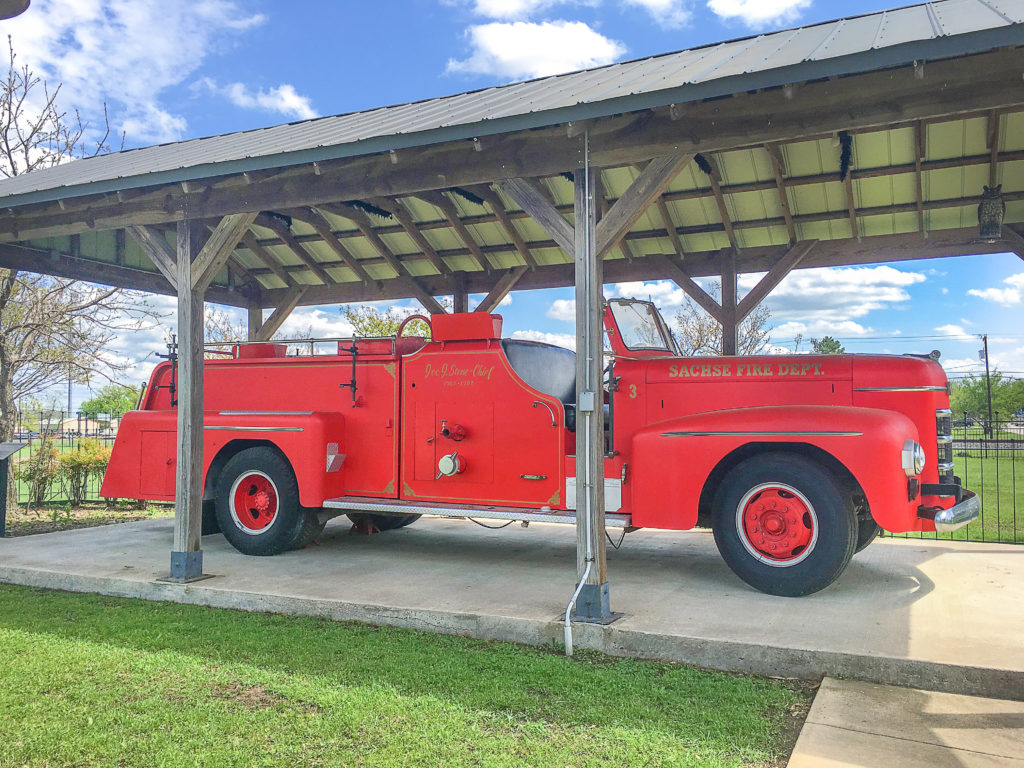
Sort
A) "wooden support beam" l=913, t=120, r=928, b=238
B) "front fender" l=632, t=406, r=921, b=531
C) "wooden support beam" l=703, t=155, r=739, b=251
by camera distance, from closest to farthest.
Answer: "front fender" l=632, t=406, r=921, b=531 → "wooden support beam" l=913, t=120, r=928, b=238 → "wooden support beam" l=703, t=155, r=739, b=251

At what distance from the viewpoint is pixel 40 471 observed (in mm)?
11469

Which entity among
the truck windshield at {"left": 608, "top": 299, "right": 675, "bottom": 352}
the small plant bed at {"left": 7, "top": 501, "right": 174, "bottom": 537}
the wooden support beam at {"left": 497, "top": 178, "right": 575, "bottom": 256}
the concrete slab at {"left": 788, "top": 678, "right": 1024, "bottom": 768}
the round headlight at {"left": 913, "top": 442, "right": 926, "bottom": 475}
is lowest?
the concrete slab at {"left": 788, "top": 678, "right": 1024, "bottom": 768}

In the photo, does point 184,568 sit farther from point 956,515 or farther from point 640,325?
point 956,515

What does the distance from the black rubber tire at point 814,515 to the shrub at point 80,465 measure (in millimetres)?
9605

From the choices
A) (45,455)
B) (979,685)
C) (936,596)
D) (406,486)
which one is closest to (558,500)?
(406,486)

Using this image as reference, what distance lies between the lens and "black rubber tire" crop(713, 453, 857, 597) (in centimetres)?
534

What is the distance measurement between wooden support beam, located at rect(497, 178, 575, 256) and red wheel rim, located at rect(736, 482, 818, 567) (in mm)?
2227

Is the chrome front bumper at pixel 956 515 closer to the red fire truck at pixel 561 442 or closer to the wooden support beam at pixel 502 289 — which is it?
the red fire truck at pixel 561 442

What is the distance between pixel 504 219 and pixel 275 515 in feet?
12.5

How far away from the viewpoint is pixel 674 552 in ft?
24.6

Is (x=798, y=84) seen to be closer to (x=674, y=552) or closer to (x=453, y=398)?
(x=453, y=398)

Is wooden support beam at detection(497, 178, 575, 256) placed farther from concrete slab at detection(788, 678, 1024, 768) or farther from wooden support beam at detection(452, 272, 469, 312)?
wooden support beam at detection(452, 272, 469, 312)

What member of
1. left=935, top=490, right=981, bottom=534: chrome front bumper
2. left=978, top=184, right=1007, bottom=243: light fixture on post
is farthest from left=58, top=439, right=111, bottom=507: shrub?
left=978, top=184, right=1007, bottom=243: light fixture on post

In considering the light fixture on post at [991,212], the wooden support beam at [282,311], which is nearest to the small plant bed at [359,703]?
the light fixture on post at [991,212]
